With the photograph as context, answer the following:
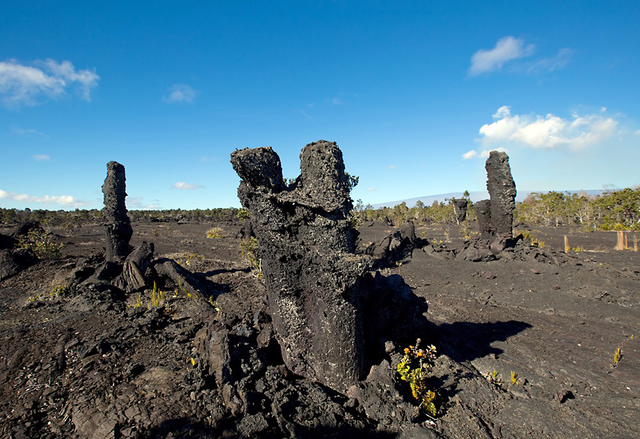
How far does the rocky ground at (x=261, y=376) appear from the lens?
408 cm

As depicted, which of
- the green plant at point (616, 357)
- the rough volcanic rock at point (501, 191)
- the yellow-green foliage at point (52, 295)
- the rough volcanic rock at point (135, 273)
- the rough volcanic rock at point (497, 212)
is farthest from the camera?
the rough volcanic rock at point (501, 191)

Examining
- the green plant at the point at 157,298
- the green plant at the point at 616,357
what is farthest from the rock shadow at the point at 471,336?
the green plant at the point at 157,298

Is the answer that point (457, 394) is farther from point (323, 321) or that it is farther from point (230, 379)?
point (230, 379)

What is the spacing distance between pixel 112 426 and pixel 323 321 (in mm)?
2840

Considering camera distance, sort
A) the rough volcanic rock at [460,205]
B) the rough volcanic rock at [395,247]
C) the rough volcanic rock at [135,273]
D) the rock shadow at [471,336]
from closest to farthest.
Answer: the rock shadow at [471,336], the rough volcanic rock at [135,273], the rough volcanic rock at [395,247], the rough volcanic rock at [460,205]

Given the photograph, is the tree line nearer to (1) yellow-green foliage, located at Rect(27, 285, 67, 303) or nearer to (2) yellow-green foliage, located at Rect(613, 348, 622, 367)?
(1) yellow-green foliage, located at Rect(27, 285, 67, 303)

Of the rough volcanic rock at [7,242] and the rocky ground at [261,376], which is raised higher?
the rough volcanic rock at [7,242]

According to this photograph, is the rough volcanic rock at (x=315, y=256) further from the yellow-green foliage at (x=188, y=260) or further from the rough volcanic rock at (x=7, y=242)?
the rough volcanic rock at (x=7, y=242)

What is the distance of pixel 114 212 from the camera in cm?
1268

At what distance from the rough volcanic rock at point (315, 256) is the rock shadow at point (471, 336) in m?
2.49

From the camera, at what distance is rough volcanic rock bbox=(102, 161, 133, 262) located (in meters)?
12.6

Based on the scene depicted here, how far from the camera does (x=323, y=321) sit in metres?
4.71

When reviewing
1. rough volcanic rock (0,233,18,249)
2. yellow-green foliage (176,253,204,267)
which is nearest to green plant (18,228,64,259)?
rough volcanic rock (0,233,18,249)

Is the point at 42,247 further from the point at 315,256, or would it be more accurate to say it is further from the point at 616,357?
the point at 616,357
